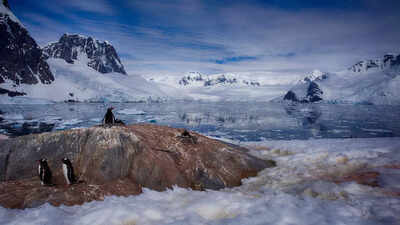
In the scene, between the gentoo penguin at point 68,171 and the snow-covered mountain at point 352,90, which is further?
the snow-covered mountain at point 352,90

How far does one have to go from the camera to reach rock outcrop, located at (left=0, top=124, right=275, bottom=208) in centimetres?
615

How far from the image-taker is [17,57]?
135 metres

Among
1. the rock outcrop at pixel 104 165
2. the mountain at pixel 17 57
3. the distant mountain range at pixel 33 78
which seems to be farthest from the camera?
the mountain at pixel 17 57

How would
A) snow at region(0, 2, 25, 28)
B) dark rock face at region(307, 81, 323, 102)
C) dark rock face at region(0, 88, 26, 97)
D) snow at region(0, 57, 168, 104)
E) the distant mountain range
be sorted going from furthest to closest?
dark rock face at region(307, 81, 323, 102) → snow at region(0, 2, 25, 28) → snow at region(0, 57, 168, 104) → the distant mountain range → dark rock face at region(0, 88, 26, 97)

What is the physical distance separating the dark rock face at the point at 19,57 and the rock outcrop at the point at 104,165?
14177 centimetres

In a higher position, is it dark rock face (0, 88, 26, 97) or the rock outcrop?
dark rock face (0, 88, 26, 97)

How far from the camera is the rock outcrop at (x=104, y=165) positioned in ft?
20.2

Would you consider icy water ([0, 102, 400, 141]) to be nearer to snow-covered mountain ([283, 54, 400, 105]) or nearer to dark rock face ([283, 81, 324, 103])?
snow-covered mountain ([283, 54, 400, 105])

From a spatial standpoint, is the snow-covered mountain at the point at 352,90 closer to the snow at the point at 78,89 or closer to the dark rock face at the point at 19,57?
the snow at the point at 78,89

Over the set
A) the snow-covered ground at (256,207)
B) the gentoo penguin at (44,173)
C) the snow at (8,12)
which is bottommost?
the snow-covered ground at (256,207)

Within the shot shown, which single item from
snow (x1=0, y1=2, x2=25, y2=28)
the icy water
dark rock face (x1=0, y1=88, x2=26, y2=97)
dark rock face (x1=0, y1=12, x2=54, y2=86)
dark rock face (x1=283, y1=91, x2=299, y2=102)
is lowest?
the icy water

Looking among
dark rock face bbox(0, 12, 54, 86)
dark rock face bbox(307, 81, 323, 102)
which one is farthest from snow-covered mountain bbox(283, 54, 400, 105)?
dark rock face bbox(0, 12, 54, 86)

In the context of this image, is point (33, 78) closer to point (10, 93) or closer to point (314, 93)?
point (10, 93)

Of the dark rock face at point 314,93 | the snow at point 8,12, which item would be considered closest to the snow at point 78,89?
the snow at point 8,12
